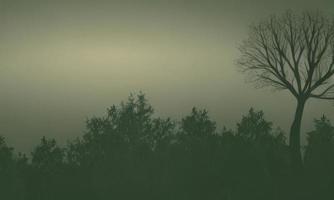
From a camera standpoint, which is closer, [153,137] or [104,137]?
[104,137]

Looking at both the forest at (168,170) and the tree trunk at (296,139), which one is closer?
the forest at (168,170)

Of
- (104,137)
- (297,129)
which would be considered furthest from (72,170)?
(297,129)

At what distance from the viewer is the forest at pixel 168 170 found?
2341cm

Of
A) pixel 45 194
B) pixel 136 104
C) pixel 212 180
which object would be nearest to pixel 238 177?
pixel 212 180

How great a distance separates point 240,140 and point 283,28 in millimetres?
6779

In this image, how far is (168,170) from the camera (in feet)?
84.6

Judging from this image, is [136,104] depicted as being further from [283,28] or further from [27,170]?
[283,28]

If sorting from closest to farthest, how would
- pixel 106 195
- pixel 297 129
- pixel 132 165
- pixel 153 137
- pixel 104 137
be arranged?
pixel 106 195 < pixel 132 165 < pixel 297 129 < pixel 104 137 < pixel 153 137

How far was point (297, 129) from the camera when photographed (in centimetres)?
2856

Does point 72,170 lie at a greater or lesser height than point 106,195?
greater

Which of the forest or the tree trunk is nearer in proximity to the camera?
the forest

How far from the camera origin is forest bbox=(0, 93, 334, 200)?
23.4m

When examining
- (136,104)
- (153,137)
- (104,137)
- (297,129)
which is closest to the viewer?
(297,129)

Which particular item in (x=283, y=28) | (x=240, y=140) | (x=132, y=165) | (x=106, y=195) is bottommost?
(x=106, y=195)
